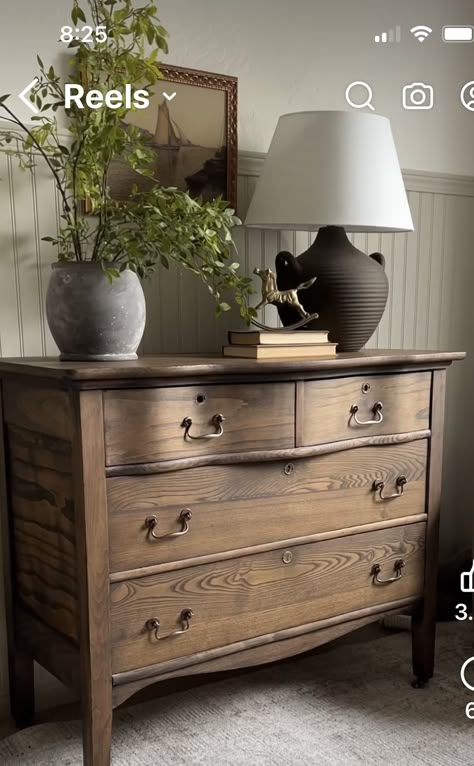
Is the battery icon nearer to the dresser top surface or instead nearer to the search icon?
the search icon

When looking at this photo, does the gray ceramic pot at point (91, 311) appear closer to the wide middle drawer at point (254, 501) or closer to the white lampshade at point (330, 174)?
the wide middle drawer at point (254, 501)

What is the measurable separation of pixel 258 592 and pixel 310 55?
155 cm

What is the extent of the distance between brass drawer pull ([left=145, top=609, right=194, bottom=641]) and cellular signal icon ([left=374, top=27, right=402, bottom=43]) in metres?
1.82

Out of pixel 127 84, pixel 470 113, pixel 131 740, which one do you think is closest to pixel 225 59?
pixel 127 84

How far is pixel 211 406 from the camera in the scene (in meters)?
1.53

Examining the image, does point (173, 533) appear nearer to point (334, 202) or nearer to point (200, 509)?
point (200, 509)

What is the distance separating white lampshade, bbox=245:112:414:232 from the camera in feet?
6.00

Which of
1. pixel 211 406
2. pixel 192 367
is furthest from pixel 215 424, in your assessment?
pixel 192 367

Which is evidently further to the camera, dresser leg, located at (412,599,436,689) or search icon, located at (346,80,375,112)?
search icon, located at (346,80,375,112)

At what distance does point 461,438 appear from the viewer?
107 inches

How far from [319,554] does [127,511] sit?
524 mm

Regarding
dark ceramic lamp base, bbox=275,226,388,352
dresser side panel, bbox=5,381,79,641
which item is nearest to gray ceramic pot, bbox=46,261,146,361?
dresser side panel, bbox=5,381,79,641

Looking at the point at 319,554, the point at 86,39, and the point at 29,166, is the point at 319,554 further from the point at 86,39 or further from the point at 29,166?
the point at 86,39

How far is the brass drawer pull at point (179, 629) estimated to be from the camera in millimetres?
1507
